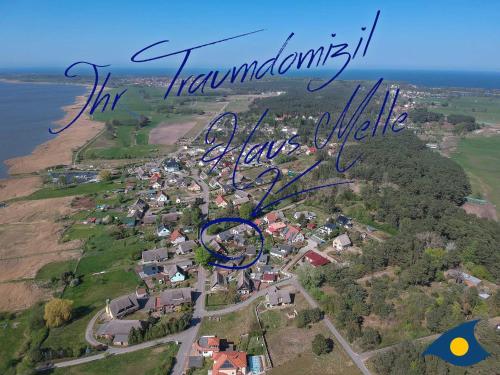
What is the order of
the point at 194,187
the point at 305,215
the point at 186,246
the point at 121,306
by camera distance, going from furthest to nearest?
the point at 194,187 → the point at 305,215 → the point at 186,246 → the point at 121,306

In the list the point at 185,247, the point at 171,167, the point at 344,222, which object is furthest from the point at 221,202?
the point at 171,167

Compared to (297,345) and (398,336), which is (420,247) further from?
(297,345)

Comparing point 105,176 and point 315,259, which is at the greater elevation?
point 105,176

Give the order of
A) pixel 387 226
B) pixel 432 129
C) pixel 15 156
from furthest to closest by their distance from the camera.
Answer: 1. pixel 432 129
2. pixel 15 156
3. pixel 387 226

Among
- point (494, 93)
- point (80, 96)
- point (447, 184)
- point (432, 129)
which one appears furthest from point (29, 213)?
point (494, 93)

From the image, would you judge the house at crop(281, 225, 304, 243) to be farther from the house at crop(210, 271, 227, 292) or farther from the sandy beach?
the sandy beach

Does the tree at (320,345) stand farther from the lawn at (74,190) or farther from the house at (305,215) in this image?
the lawn at (74,190)

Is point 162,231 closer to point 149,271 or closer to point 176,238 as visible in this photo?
point 176,238

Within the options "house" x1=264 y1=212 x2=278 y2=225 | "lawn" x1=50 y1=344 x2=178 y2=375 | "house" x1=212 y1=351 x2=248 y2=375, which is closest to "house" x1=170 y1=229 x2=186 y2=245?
"house" x1=264 y1=212 x2=278 y2=225
